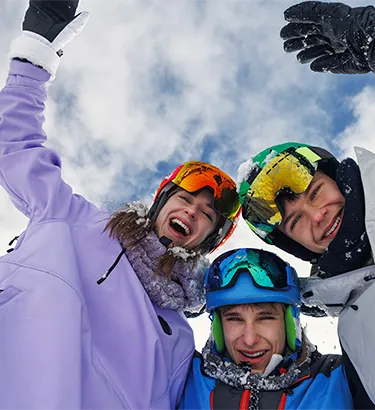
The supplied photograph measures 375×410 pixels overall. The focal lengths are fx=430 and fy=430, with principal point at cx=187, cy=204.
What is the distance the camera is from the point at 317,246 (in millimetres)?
2787

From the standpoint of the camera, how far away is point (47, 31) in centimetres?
316

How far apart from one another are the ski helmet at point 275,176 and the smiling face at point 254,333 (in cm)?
62

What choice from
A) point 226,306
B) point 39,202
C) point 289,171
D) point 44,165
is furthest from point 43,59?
point 226,306

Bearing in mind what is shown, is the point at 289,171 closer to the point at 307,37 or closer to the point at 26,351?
the point at 307,37

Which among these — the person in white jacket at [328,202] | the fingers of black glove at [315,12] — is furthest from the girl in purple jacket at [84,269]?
the fingers of black glove at [315,12]

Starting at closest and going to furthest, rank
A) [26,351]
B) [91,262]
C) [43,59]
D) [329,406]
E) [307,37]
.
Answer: [26,351], [329,406], [91,262], [43,59], [307,37]

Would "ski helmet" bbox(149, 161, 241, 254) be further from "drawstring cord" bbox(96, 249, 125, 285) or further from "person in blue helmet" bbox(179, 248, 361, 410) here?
"drawstring cord" bbox(96, 249, 125, 285)

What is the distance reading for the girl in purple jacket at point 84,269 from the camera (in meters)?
2.06

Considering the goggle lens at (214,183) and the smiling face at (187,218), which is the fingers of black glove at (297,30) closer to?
the goggle lens at (214,183)

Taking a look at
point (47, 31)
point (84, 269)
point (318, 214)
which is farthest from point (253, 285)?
point (47, 31)

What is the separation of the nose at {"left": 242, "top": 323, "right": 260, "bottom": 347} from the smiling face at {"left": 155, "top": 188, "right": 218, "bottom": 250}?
0.72m

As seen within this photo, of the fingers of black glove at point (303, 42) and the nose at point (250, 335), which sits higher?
the fingers of black glove at point (303, 42)

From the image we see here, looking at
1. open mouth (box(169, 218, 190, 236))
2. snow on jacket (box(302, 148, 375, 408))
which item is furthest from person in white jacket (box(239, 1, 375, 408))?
open mouth (box(169, 218, 190, 236))

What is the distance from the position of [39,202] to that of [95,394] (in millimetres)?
1214
